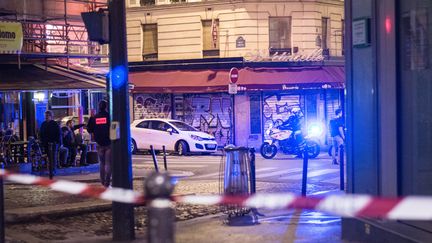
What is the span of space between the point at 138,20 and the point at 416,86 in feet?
84.0

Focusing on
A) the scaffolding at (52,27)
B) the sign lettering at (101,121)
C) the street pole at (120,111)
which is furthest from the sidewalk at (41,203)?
the scaffolding at (52,27)

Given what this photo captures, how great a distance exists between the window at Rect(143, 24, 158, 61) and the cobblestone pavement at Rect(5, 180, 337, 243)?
55.1 feet

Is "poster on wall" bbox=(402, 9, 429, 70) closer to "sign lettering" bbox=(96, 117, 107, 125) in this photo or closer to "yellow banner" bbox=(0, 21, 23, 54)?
"sign lettering" bbox=(96, 117, 107, 125)

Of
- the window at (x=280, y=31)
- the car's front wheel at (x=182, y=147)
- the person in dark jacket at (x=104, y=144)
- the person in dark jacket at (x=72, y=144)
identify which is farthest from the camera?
the window at (x=280, y=31)

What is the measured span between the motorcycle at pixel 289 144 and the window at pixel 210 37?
7.12 metres

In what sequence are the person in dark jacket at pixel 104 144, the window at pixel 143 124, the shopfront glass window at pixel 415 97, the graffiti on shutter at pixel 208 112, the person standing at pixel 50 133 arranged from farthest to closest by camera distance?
the graffiti on shutter at pixel 208 112
the window at pixel 143 124
the person standing at pixel 50 133
the person in dark jacket at pixel 104 144
the shopfront glass window at pixel 415 97

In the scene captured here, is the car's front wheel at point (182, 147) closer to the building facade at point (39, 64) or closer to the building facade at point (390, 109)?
the building facade at point (39, 64)

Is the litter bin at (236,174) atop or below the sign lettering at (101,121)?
below

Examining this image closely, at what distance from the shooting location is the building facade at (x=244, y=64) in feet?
91.2

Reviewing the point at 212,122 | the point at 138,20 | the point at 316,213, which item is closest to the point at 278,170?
the point at 316,213

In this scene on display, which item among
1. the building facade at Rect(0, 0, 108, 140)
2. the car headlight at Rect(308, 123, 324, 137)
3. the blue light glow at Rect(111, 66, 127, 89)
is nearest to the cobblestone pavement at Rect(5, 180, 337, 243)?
the blue light glow at Rect(111, 66, 127, 89)

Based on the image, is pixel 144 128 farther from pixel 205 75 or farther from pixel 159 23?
pixel 159 23

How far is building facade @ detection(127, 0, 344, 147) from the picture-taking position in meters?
27.8

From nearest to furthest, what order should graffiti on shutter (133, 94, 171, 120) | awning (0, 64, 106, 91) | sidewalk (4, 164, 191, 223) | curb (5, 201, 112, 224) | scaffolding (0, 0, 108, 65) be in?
curb (5, 201, 112, 224)
sidewalk (4, 164, 191, 223)
awning (0, 64, 106, 91)
scaffolding (0, 0, 108, 65)
graffiti on shutter (133, 94, 171, 120)
